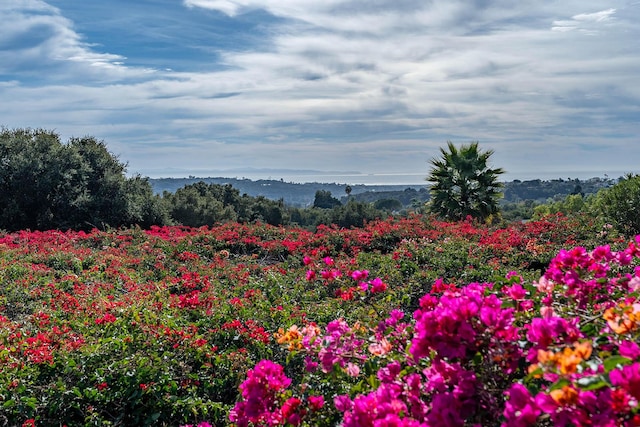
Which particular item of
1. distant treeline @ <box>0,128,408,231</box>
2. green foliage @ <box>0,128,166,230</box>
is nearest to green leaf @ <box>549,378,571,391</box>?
distant treeline @ <box>0,128,408,231</box>

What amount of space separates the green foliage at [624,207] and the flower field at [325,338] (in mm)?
1543

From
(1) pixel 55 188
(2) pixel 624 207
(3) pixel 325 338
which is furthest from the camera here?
(1) pixel 55 188

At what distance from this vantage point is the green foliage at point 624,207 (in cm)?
997

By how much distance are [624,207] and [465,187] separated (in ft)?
20.6

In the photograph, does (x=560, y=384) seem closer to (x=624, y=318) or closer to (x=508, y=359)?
(x=508, y=359)

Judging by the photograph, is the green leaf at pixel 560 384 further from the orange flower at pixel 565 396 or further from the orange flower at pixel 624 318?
the orange flower at pixel 624 318

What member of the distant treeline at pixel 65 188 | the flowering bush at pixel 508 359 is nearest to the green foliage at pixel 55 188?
the distant treeline at pixel 65 188

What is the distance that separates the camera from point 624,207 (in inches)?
400

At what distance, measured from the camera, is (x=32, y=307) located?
549 cm

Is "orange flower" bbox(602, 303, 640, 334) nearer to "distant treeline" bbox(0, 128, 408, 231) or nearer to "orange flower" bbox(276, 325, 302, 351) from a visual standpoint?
"orange flower" bbox(276, 325, 302, 351)

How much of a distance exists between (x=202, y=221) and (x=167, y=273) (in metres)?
22.7

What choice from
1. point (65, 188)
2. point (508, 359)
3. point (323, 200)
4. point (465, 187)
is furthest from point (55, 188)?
point (323, 200)

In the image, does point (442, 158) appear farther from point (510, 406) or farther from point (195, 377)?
point (510, 406)

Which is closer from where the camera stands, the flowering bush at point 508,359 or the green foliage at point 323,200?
the flowering bush at point 508,359
